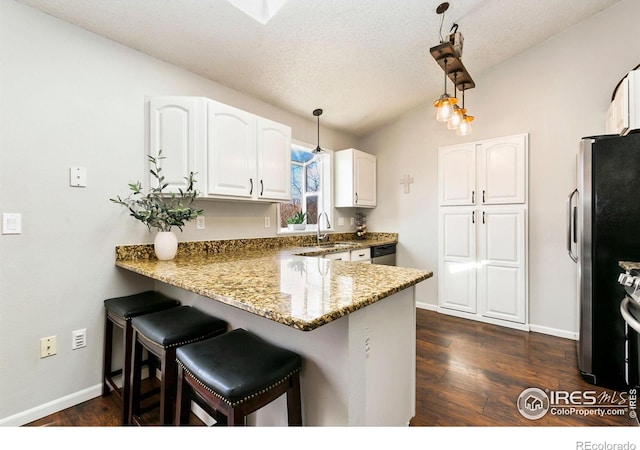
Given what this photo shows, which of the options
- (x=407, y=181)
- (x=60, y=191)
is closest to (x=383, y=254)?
(x=407, y=181)

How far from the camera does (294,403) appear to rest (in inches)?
45.0

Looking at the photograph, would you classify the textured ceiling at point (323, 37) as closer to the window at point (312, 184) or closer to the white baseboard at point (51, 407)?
the window at point (312, 184)

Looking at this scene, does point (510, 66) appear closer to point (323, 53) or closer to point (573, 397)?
point (323, 53)

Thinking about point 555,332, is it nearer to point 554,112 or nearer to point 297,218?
point 554,112

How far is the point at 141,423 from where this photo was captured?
1.61 metres

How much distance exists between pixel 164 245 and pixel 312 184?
7.57 ft

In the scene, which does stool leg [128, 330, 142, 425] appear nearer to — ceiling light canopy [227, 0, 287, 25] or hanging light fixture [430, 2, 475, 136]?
ceiling light canopy [227, 0, 287, 25]

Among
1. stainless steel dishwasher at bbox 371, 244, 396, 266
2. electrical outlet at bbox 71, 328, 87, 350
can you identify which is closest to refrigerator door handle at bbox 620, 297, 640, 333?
stainless steel dishwasher at bbox 371, 244, 396, 266

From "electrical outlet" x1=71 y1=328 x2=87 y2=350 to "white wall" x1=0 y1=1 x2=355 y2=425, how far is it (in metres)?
0.03

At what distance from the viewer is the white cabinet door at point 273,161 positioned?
2.56m

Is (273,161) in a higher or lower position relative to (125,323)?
higher

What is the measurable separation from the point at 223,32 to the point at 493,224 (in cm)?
319

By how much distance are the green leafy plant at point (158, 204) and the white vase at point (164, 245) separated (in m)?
0.05
